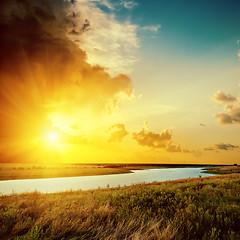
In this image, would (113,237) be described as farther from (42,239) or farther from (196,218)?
(196,218)

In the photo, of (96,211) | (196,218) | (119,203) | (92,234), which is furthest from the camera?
(119,203)

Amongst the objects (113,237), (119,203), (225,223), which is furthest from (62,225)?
(225,223)

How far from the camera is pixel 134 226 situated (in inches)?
225

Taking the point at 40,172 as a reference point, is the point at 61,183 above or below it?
below

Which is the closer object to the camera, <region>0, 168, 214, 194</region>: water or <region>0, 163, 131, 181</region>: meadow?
<region>0, 168, 214, 194</region>: water

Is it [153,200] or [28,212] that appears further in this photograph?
[153,200]

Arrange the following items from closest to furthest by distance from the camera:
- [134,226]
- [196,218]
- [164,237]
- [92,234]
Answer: [164,237], [92,234], [134,226], [196,218]

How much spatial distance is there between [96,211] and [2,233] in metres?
3.10

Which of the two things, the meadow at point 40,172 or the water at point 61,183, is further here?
the meadow at point 40,172

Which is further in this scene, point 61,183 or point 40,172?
point 40,172

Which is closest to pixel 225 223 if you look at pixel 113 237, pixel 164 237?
pixel 164 237

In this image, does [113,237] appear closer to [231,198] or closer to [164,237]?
[164,237]

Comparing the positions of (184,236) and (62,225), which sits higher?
(62,225)

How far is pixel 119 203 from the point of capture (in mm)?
8555
